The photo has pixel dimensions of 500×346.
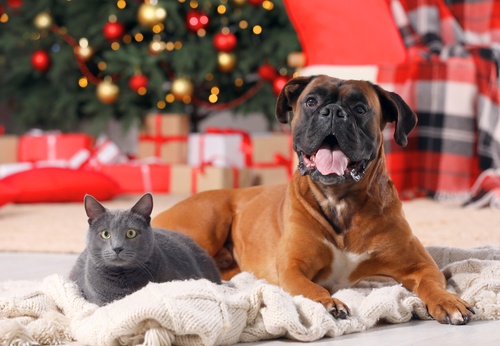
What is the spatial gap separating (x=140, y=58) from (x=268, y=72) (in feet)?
2.85

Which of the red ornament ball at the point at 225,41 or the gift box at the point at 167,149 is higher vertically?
the red ornament ball at the point at 225,41

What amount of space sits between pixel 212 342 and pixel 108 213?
497mm

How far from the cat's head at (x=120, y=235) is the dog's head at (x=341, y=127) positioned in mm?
456

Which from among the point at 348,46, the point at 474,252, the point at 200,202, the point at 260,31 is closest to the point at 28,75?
the point at 260,31

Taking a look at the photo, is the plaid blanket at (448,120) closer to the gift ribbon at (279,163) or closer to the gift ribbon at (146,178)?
the gift ribbon at (279,163)

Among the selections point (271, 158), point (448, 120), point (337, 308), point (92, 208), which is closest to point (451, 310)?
point (337, 308)

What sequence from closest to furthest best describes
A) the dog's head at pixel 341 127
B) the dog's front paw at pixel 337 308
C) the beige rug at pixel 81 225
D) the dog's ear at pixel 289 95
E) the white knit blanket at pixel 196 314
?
the white knit blanket at pixel 196 314 < the dog's front paw at pixel 337 308 < the dog's head at pixel 341 127 < the dog's ear at pixel 289 95 < the beige rug at pixel 81 225

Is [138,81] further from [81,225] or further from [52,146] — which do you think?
[81,225]

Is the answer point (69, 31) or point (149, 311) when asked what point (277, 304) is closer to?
point (149, 311)

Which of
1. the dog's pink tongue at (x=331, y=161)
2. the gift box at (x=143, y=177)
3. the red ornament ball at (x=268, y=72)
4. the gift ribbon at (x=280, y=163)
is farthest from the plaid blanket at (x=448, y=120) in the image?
the dog's pink tongue at (x=331, y=161)

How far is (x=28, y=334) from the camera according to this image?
184 cm

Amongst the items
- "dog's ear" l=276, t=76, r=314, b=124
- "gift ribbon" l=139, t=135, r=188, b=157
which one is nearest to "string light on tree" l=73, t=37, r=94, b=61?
"gift ribbon" l=139, t=135, r=188, b=157

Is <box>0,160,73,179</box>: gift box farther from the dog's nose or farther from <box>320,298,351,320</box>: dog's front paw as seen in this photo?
<box>320,298,351,320</box>: dog's front paw

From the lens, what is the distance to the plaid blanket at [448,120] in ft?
15.0
